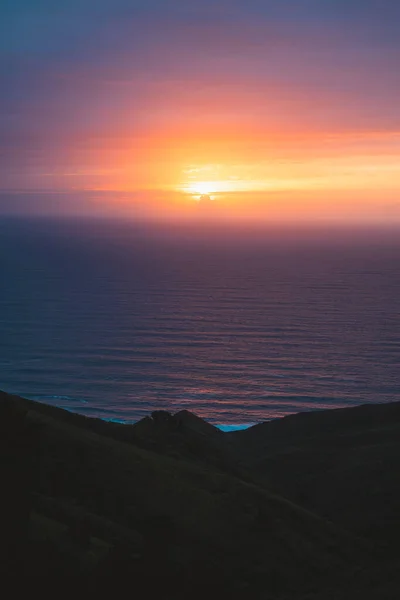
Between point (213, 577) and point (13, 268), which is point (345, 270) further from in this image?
point (213, 577)

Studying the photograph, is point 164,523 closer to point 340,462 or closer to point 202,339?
point 340,462

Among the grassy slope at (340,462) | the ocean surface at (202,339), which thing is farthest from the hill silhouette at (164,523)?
the ocean surface at (202,339)

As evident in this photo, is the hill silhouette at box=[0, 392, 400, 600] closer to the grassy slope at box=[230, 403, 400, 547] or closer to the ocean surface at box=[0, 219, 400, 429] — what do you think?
the grassy slope at box=[230, 403, 400, 547]

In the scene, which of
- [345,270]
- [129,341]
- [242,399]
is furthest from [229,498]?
[345,270]

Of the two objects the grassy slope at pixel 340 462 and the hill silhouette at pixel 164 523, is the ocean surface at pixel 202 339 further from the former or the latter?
the hill silhouette at pixel 164 523

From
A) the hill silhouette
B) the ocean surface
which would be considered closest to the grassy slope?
the hill silhouette

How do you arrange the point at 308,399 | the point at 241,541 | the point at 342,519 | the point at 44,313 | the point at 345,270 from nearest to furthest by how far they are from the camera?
1. the point at 241,541
2. the point at 342,519
3. the point at 308,399
4. the point at 44,313
5. the point at 345,270

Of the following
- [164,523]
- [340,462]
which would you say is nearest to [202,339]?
[340,462]
